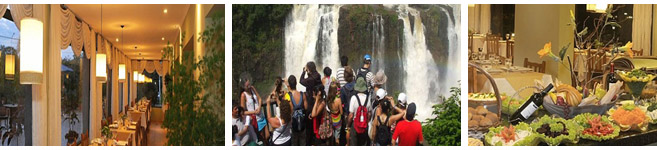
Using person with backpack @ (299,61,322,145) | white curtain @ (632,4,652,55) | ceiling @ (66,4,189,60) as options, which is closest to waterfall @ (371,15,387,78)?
person with backpack @ (299,61,322,145)

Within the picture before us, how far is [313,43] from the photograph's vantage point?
3.66 meters

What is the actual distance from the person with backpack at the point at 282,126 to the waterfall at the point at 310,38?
0.25 m

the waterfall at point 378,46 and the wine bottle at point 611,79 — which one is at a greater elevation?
the waterfall at point 378,46

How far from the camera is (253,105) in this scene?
368 cm

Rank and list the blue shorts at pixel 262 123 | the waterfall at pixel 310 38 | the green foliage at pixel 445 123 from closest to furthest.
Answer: the waterfall at pixel 310 38
the blue shorts at pixel 262 123
the green foliage at pixel 445 123

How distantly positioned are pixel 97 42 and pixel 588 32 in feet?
23.5

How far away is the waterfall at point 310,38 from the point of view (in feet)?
11.9

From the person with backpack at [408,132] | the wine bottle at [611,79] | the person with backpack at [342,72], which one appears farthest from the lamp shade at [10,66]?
the wine bottle at [611,79]

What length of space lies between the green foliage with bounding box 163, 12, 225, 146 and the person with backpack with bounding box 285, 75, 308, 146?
0.63 metres

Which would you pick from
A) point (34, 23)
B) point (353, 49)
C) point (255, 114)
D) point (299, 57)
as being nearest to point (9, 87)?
point (34, 23)

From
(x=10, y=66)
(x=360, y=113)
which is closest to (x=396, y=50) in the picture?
(x=360, y=113)

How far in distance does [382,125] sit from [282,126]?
0.67 m

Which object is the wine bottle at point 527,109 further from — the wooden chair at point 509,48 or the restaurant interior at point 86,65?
the restaurant interior at point 86,65
